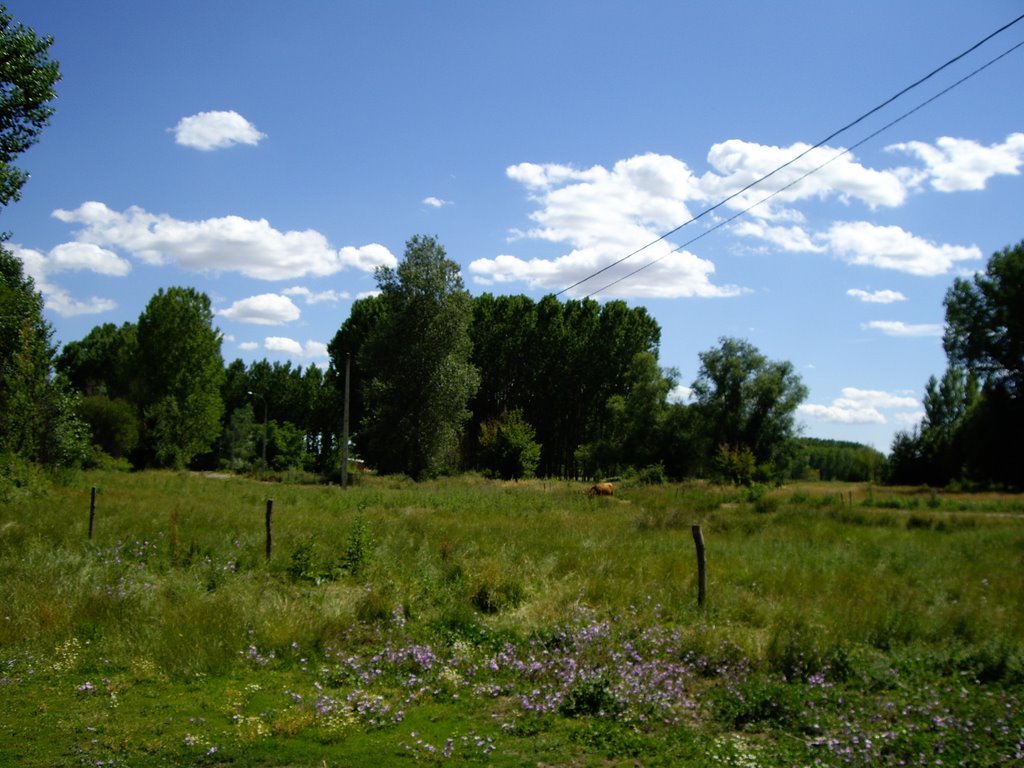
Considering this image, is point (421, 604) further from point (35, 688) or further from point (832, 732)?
point (832, 732)

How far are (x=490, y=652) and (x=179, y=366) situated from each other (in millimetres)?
69674

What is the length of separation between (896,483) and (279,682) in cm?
7346

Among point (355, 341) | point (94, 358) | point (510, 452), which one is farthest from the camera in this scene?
point (94, 358)

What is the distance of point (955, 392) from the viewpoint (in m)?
91.9

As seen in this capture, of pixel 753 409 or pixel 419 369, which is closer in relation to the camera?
pixel 419 369

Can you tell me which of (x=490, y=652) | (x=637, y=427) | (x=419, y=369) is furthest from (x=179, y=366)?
(x=490, y=652)

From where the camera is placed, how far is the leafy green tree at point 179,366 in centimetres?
6888

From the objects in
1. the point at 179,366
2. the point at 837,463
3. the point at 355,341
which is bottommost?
the point at 837,463

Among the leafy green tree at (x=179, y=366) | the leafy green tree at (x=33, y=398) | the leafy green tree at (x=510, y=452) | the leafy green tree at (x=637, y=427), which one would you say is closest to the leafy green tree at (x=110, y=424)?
the leafy green tree at (x=179, y=366)

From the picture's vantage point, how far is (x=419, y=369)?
53344 mm

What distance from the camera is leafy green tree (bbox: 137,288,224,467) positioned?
6888cm

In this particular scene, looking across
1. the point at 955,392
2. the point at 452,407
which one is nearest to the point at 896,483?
the point at 955,392

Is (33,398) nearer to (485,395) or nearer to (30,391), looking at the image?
(30,391)

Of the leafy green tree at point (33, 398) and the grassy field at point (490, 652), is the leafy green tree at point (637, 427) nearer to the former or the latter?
the leafy green tree at point (33, 398)
